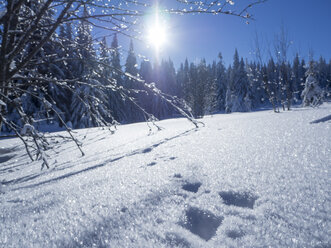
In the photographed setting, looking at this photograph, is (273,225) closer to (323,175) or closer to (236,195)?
(236,195)

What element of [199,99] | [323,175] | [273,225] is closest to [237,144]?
[323,175]

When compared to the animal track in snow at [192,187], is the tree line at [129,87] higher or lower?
higher

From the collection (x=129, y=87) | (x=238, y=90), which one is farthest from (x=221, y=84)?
(x=129, y=87)

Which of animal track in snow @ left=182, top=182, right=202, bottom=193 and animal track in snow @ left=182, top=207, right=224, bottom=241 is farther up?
animal track in snow @ left=182, top=182, right=202, bottom=193

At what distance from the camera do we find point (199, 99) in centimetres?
2017

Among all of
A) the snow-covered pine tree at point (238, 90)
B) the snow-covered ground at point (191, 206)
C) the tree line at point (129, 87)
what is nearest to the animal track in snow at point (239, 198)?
the snow-covered ground at point (191, 206)

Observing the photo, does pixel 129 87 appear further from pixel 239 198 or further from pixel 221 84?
pixel 221 84

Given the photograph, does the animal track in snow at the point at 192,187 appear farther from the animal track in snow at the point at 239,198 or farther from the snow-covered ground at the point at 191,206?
the animal track in snow at the point at 239,198

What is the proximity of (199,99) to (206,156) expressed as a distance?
63.4 ft

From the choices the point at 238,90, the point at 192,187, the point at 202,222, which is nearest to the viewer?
the point at 202,222

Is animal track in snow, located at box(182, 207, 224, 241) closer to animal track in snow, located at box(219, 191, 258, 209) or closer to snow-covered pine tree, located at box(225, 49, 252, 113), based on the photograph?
animal track in snow, located at box(219, 191, 258, 209)

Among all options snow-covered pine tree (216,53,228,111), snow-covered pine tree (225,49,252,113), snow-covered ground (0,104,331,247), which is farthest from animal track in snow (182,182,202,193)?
snow-covered pine tree (216,53,228,111)

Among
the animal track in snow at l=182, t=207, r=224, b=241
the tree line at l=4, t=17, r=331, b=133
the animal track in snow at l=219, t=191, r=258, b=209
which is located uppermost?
the tree line at l=4, t=17, r=331, b=133

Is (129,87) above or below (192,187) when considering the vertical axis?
above
